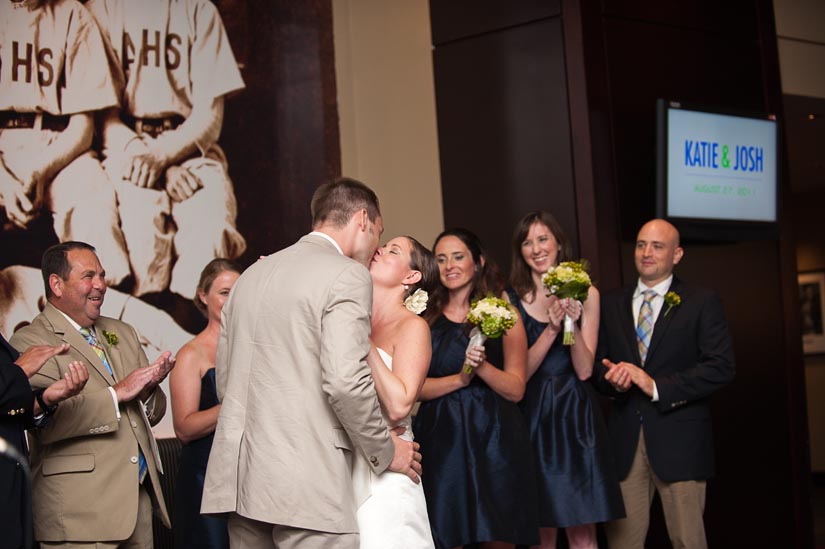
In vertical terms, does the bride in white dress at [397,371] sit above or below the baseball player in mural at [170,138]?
below

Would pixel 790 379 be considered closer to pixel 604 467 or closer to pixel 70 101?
pixel 604 467

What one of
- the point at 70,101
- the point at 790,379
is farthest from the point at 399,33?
the point at 790,379

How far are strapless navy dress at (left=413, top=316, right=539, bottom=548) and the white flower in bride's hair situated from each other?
0.98 meters

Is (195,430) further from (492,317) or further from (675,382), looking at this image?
(675,382)

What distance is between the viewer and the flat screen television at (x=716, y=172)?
251 inches

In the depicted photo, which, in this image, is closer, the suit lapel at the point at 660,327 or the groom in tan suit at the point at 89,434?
the groom in tan suit at the point at 89,434

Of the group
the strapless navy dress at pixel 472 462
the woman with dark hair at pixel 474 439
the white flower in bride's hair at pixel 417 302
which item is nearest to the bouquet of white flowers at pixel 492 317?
the woman with dark hair at pixel 474 439

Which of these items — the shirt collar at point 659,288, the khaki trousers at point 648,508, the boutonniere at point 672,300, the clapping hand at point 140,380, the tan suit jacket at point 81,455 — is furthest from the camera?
the shirt collar at point 659,288

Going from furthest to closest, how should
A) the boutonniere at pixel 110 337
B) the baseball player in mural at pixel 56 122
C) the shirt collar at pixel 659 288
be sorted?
the baseball player in mural at pixel 56 122, the shirt collar at pixel 659 288, the boutonniere at pixel 110 337

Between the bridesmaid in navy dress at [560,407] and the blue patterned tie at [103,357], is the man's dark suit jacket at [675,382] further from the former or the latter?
the blue patterned tie at [103,357]

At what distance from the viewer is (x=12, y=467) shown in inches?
134

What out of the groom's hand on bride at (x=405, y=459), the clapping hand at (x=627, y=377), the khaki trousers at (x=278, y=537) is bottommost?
the khaki trousers at (x=278, y=537)

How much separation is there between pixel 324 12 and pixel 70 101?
2.00m

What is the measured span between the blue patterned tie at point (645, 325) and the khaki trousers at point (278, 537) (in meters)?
2.65
